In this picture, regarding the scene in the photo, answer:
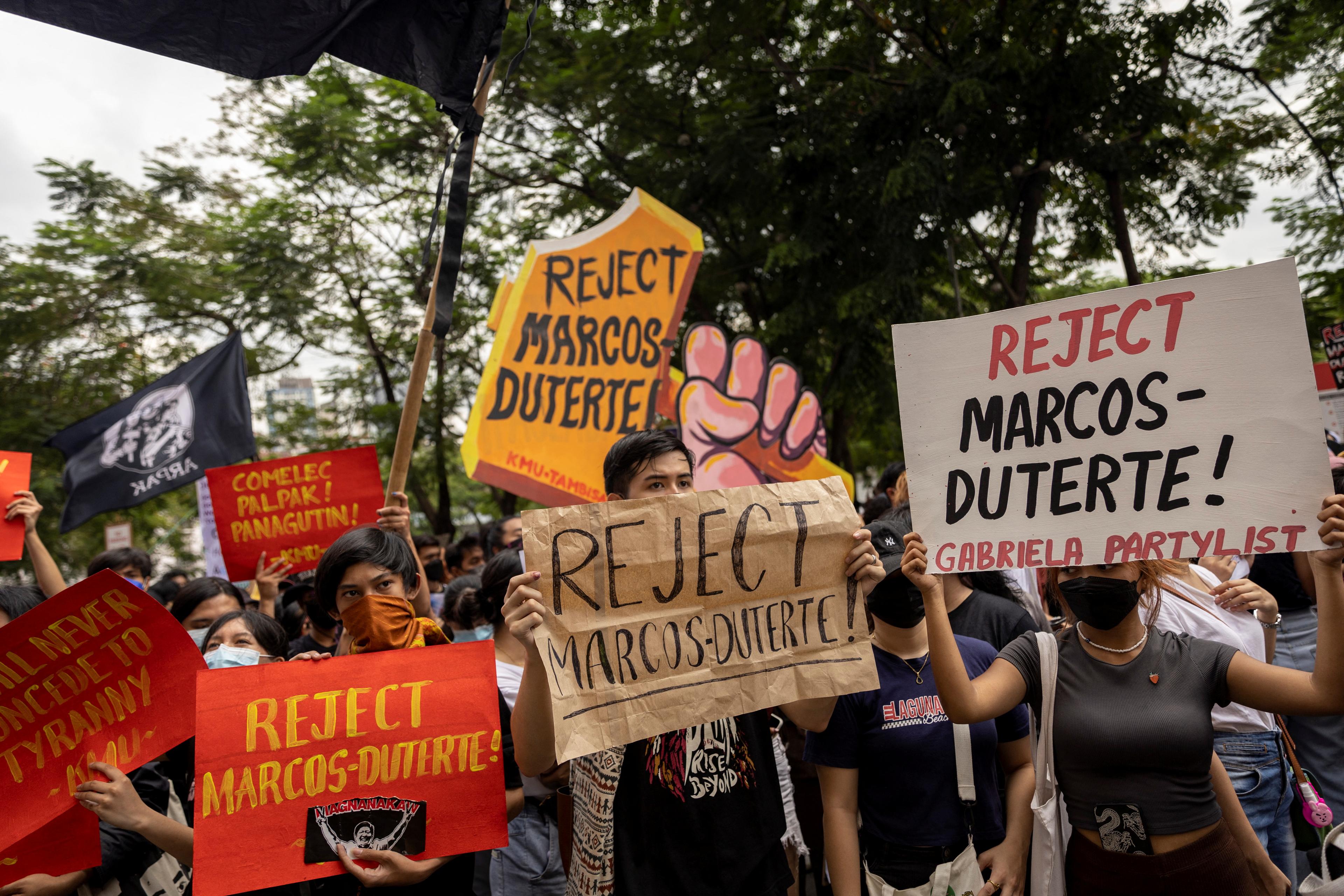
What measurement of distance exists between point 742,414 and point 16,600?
5034mm

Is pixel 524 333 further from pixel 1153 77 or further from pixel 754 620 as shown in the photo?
pixel 1153 77

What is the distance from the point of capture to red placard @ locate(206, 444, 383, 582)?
16.8 ft

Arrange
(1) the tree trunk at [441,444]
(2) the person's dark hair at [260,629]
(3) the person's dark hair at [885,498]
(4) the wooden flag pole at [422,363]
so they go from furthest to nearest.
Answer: (1) the tree trunk at [441,444], (3) the person's dark hair at [885,498], (2) the person's dark hair at [260,629], (4) the wooden flag pole at [422,363]

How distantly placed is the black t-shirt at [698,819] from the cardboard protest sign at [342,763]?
357 millimetres

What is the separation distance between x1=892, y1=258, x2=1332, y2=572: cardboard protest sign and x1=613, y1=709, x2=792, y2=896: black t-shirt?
30.0 inches

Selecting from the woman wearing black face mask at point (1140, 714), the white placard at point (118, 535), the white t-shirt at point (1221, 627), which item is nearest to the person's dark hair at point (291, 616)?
the woman wearing black face mask at point (1140, 714)

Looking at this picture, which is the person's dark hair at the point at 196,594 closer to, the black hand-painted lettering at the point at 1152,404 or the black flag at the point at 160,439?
the black flag at the point at 160,439

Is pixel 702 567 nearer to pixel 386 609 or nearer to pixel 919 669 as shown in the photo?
pixel 919 669

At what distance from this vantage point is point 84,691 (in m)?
2.50

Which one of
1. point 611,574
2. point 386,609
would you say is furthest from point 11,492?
point 611,574

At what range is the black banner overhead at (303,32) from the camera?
Result: 8.57ft

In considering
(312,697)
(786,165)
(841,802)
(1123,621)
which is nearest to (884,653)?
(841,802)

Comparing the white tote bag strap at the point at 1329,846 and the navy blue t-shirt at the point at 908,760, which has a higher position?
the navy blue t-shirt at the point at 908,760

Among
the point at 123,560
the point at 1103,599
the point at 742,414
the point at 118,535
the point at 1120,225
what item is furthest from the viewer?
the point at 118,535
